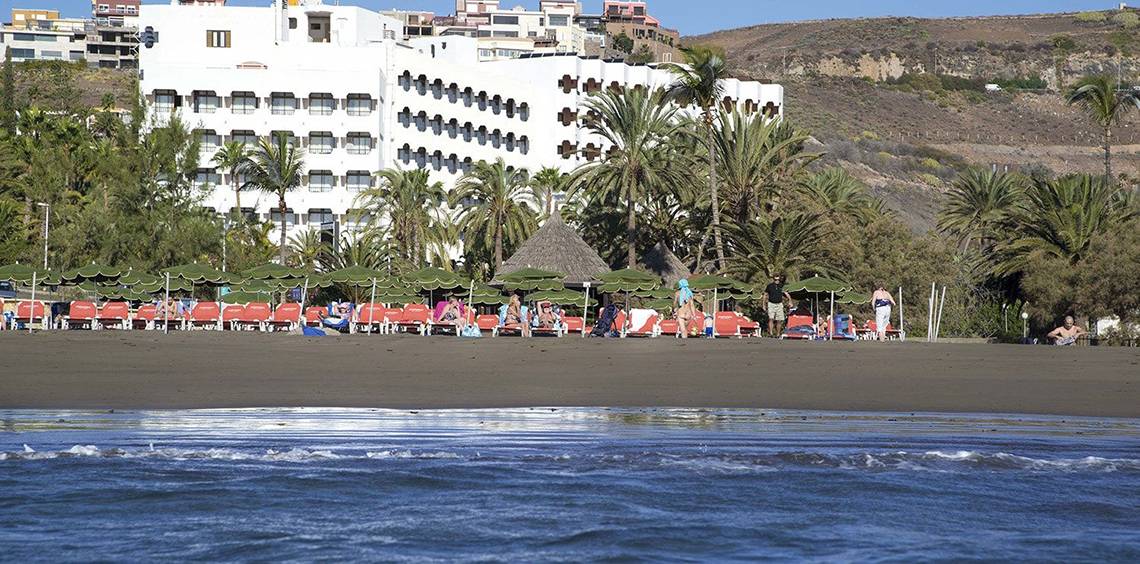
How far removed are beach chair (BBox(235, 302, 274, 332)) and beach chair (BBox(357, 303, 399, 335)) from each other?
7.52 feet

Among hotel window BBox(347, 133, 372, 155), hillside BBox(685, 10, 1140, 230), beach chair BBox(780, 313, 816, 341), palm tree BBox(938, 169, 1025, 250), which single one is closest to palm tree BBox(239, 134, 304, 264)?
hotel window BBox(347, 133, 372, 155)

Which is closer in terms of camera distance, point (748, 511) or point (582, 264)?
point (748, 511)

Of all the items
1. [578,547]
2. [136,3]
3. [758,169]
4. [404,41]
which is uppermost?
[136,3]

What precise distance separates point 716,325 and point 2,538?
1017 inches

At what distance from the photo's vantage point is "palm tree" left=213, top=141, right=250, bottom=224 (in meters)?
71.8

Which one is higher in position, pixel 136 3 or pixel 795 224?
pixel 136 3

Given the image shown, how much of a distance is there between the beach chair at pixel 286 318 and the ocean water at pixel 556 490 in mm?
22169

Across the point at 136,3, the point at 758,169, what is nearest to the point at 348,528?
the point at 758,169

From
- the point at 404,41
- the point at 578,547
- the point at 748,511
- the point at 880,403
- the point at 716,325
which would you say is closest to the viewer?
the point at 578,547

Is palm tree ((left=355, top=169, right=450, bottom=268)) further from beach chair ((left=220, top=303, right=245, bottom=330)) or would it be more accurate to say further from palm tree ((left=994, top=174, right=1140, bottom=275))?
palm tree ((left=994, top=174, right=1140, bottom=275))

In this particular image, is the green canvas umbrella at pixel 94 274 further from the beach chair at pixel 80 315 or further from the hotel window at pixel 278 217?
the hotel window at pixel 278 217

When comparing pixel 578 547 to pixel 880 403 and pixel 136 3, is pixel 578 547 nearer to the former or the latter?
pixel 880 403

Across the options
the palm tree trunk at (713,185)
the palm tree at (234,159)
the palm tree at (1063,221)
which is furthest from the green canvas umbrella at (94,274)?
the palm tree at (234,159)

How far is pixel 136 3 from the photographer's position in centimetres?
19288
